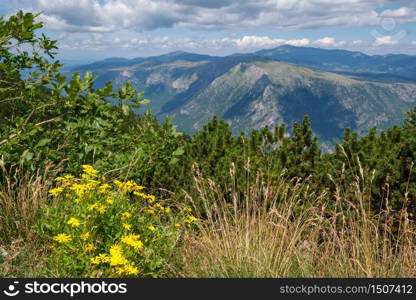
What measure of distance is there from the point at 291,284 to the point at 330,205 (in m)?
3.31

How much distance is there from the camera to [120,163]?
5824 millimetres

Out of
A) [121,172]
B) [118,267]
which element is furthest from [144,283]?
[121,172]

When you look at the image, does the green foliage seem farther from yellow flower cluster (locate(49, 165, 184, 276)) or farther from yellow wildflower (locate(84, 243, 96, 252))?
yellow wildflower (locate(84, 243, 96, 252))

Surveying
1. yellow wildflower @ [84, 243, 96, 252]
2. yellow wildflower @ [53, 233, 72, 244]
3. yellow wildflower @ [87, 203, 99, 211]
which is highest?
yellow wildflower @ [87, 203, 99, 211]

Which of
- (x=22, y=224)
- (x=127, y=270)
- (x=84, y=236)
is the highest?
(x=84, y=236)

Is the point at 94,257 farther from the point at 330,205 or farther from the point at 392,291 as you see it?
Answer: the point at 330,205

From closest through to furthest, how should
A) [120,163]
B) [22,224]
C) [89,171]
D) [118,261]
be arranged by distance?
[118,261]
[89,171]
[22,224]
[120,163]

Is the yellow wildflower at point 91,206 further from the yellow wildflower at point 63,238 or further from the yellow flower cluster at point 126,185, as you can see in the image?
the yellow flower cluster at point 126,185

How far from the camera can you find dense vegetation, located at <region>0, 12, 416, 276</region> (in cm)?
438

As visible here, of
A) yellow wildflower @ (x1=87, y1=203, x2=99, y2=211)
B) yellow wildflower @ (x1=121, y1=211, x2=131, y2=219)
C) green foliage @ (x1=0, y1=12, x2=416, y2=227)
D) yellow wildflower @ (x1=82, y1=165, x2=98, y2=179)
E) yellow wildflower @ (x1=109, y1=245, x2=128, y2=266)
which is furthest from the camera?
green foliage @ (x1=0, y1=12, x2=416, y2=227)

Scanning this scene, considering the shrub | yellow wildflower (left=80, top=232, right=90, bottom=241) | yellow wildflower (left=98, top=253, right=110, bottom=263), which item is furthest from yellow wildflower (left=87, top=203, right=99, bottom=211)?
yellow wildflower (left=98, top=253, right=110, bottom=263)

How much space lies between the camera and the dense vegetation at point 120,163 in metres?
4.38

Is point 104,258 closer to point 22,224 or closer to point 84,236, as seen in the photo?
point 84,236

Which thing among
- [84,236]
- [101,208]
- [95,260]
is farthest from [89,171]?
[95,260]
